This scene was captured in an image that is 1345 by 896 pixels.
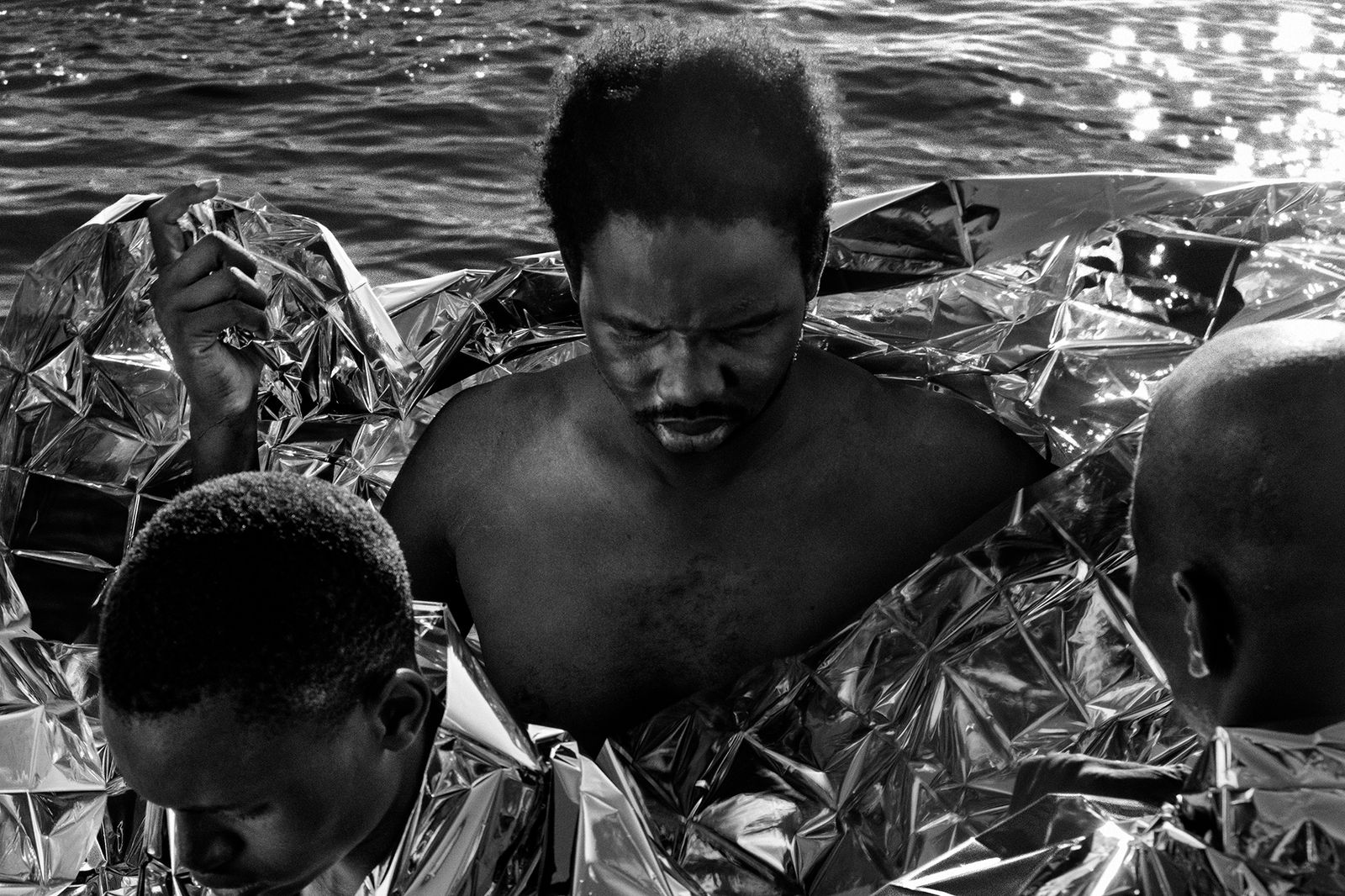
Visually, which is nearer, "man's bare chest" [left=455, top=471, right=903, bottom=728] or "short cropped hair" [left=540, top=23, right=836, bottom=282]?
"short cropped hair" [left=540, top=23, right=836, bottom=282]

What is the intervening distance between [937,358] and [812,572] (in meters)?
0.39

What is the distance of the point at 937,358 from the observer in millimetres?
1713

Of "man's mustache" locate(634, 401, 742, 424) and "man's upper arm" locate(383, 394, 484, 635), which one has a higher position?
"man's mustache" locate(634, 401, 742, 424)

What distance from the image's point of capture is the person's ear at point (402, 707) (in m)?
1.08

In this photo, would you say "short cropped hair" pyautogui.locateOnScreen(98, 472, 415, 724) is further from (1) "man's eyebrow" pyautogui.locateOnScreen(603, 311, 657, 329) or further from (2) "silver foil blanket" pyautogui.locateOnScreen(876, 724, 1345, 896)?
(2) "silver foil blanket" pyautogui.locateOnScreen(876, 724, 1345, 896)

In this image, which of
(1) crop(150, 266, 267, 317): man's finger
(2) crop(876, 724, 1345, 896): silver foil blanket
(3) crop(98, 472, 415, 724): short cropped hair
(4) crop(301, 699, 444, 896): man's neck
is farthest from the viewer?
(1) crop(150, 266, 267, 317): man's finger

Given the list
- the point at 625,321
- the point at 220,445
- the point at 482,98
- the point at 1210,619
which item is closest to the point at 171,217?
the point at 220,445

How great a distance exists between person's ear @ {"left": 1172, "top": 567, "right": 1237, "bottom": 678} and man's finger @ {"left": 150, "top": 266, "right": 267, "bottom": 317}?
87 cm

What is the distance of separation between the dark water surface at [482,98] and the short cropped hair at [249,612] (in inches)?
57.7

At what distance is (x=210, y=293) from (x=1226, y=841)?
0.99m

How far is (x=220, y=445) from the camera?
145 centimetres

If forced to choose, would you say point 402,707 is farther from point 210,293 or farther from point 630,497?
point 210,293

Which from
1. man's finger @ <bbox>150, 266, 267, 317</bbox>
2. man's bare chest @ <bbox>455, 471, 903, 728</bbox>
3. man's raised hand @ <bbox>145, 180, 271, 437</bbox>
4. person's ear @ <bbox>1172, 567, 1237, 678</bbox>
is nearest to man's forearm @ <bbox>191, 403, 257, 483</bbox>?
man's raised hand @ <bbox>145, 180, 271, 437</bbox>

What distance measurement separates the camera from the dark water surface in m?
2.79
